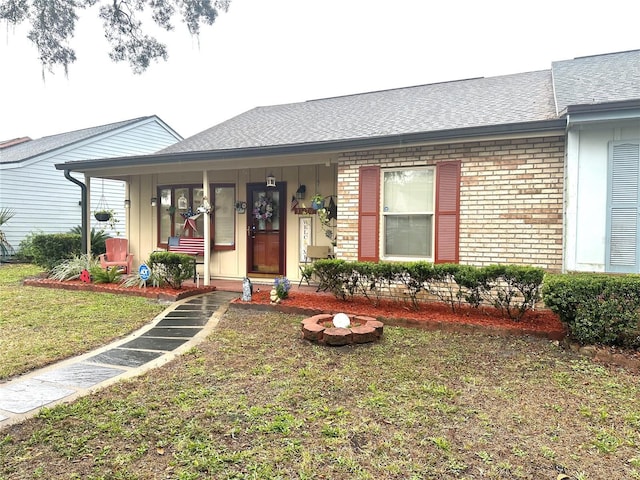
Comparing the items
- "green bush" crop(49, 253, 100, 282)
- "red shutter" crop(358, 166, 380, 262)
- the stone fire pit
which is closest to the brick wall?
"red shutter" crop(358, 166, 380, 262)

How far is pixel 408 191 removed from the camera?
20.6 feet

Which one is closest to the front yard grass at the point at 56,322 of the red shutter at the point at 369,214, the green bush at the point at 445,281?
the green bush at the point at 445,281

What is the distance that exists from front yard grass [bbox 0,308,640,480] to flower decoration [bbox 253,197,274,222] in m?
4.89

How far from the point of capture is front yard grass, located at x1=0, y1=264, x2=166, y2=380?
13.4ft

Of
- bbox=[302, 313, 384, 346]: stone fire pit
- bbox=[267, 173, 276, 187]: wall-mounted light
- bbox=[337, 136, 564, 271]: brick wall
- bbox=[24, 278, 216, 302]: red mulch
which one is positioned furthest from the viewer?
bbox=[267, 173, 276, 187]: wall-mounted light

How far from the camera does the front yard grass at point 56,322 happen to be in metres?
4.08

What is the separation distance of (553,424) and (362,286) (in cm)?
346

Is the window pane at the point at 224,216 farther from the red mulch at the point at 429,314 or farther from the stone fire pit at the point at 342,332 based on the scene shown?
the stone fire pit at the point at 342,332

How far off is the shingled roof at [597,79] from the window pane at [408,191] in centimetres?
194

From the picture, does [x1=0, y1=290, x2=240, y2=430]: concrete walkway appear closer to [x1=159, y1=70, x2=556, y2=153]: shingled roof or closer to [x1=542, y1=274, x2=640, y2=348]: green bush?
[x1=159, y1=70, x2=556, y2=153]: shingled roof

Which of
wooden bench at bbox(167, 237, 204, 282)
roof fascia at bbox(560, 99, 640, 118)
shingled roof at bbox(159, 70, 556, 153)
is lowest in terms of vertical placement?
wooden bench at bbox(167, 237, 204, 282)

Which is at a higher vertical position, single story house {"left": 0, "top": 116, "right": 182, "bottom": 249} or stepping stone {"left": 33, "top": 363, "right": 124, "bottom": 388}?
single story house {"left": 0, "top": 116, "right": 182, "bottom": 249}

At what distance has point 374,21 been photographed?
7.07 m

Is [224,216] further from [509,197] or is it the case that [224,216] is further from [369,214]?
[509,197]
